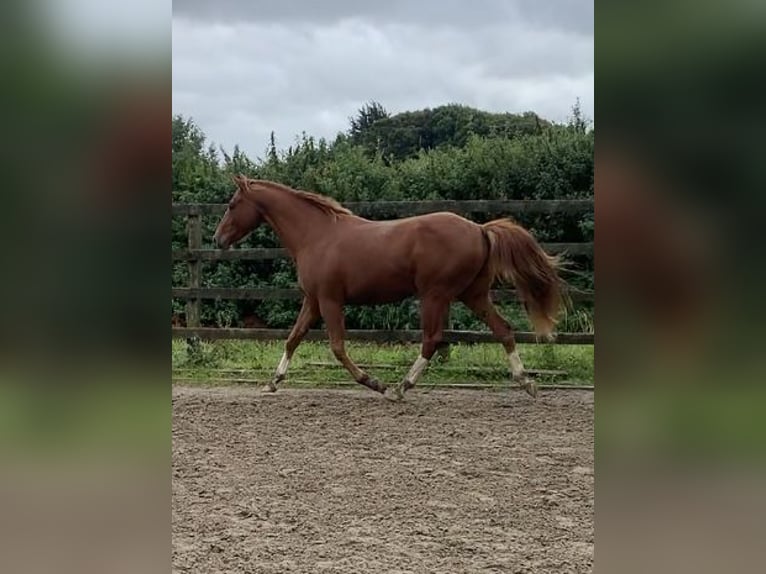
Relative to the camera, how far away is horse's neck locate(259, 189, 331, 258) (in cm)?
561

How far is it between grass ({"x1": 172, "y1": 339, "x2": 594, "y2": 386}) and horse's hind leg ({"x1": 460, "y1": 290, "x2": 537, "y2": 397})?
0.62m

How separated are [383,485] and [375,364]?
10.7 feet

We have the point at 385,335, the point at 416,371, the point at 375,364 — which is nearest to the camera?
the point at 416,371

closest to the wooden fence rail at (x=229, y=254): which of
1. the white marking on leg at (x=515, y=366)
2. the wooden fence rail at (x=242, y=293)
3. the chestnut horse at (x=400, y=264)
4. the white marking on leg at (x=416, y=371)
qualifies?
the wooden fence rail at (x=242, y=293)

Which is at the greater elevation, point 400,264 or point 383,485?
point 400,264

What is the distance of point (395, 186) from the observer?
7.58 meters

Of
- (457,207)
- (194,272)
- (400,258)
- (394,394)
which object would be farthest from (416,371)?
(194,272)

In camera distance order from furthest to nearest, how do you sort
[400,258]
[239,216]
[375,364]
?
[375,364]
[239,216]
[400,258]

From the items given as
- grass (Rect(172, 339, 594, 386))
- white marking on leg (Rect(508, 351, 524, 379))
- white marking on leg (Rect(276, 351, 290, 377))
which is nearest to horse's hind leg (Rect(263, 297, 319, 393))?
white marking on leg (Rect(276, 351, 290, 377))

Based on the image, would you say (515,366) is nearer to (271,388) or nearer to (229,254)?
(271,388)

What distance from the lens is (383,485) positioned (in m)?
3.27
